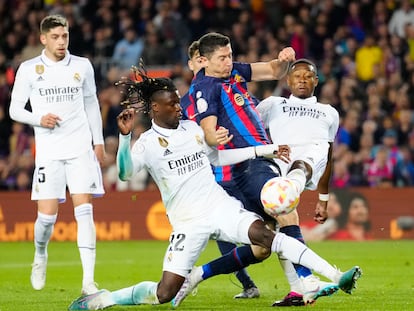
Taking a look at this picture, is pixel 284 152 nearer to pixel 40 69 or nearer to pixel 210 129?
pixel 210 129

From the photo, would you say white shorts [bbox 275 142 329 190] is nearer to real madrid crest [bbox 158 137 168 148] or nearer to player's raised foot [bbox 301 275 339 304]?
player's raised foot [bbox 301 275 339 304]

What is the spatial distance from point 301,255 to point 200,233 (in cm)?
91

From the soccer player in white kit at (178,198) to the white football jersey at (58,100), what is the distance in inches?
70.8

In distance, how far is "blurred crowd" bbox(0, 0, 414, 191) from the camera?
20609 millimetres

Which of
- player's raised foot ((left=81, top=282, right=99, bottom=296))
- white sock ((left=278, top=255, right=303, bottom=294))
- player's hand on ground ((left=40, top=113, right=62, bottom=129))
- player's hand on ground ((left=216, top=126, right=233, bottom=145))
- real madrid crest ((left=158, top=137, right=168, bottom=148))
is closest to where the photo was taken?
player's hand on ground ((left=216, top=126, right=233, bottom=145))

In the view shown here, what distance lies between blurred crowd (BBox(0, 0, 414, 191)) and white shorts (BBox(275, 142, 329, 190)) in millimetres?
9771

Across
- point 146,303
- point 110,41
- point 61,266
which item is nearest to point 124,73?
point 110,41

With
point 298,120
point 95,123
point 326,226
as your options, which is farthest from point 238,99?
point 326,226

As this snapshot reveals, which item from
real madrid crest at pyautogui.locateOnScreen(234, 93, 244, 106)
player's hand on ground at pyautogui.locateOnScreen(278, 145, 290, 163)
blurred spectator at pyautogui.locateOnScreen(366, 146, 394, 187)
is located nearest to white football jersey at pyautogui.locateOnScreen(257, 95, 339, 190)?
real madrid crest at pyautogui.locateOnScreen(234, 93, 244, 106)

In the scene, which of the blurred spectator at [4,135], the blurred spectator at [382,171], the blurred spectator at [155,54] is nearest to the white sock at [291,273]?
the blurred spectator at [382,171]

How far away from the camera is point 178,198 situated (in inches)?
363

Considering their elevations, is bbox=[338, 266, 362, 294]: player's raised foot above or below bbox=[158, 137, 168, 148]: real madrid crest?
below

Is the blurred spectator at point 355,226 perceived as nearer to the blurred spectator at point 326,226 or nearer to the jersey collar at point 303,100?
the blurred spectator at point 326,226

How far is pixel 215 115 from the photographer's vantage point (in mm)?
9742
